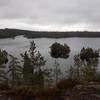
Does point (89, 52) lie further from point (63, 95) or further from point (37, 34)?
point (37, 34)

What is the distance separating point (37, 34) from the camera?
192125mm

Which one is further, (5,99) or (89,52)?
(89,52)

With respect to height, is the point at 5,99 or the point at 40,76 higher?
the point at 5,99

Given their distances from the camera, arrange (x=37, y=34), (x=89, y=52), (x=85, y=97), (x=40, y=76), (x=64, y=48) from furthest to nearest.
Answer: (x=37, y=34), (x=64, y=48), (x=89, y=52), (x=40, y=76), (x=85, y=97)

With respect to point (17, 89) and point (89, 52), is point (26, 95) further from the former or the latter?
point (89, 52)

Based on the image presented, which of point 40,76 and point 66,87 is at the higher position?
point 66,87

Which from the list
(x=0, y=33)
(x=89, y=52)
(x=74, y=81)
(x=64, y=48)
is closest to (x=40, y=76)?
(x=74, y=81)

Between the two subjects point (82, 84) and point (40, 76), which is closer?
point (82, 84)

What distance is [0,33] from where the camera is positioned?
155 meters

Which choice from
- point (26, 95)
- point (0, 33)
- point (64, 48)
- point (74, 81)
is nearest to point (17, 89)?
point (26, 95)

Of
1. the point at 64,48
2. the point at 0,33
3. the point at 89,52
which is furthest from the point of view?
the point at 0,33

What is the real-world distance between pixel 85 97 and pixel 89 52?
58.1m

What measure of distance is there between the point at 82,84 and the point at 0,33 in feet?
481

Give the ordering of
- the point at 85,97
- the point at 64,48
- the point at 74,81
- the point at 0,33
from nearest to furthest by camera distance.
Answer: the point at 85,97 → the point at 74,81 → the point at 64,48 → the point at 0,33
